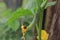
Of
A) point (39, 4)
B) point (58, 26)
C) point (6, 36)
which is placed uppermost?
point (39, 4)

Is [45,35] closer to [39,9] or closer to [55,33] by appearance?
A: [55,33]

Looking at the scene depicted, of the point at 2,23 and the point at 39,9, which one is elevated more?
the point at 39,9

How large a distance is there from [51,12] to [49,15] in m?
A: 0.03

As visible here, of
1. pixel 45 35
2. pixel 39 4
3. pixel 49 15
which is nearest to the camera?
pixel 39 4

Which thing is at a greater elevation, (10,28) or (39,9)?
(39,9)

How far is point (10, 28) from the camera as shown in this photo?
1086 millimetres

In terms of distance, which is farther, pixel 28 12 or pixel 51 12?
pixel 51 12

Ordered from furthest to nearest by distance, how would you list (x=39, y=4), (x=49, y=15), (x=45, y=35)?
(x=49, y=15)
(x=45, y=35)
(x=39, y=4)

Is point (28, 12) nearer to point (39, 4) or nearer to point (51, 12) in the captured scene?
point (39, 4)

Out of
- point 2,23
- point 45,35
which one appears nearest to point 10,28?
point 2,23

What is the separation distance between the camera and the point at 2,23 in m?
1.14

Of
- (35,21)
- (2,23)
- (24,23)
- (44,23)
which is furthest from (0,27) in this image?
(35,21)

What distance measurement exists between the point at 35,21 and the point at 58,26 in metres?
0.12

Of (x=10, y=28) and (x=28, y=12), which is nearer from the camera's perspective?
(x=28, y=12)
